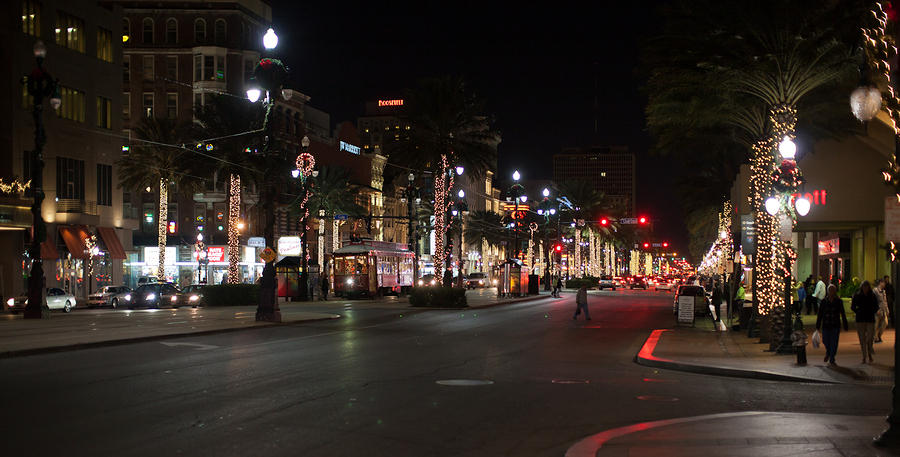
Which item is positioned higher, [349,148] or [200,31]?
[200,31]

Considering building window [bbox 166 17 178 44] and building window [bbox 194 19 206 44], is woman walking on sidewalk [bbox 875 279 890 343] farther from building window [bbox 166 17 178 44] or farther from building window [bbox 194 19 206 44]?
building window [bbox 166 17 178 44]

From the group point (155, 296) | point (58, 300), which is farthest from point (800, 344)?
point (155, 296)

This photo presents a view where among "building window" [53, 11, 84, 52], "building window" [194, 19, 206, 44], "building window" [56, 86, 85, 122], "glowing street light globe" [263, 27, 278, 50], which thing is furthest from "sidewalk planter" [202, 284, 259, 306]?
"building window" [194, 19, 206, 44]

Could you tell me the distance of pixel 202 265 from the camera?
8506 cm

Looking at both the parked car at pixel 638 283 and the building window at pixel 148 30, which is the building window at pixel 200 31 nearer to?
the building window at pixel 148 30

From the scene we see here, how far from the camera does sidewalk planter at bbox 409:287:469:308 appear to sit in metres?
49.1

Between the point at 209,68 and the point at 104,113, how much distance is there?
32.8 metres

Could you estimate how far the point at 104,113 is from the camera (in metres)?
55.6

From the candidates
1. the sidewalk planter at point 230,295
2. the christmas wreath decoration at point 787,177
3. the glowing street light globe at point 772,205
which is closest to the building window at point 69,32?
the sidewalk planter at point 230,295

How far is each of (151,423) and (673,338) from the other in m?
20.1

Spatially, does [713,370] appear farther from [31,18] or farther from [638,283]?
[638,283]

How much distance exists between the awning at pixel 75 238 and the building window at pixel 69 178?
188cm

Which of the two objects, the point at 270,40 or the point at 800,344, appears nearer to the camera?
the point at 800,344

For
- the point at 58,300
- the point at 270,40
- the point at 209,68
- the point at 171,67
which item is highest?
the point at 171,67
